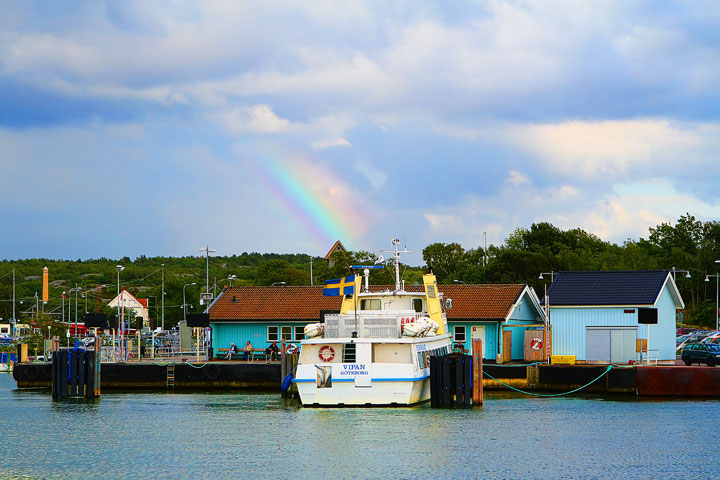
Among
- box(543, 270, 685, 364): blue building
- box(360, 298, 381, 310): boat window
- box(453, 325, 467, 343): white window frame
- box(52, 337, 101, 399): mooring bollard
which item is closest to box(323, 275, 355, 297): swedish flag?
box(360, 298, 381, 310): boat window

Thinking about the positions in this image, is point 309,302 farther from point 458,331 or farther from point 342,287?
point 342,287

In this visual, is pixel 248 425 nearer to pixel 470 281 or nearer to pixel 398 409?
pixel 398 409

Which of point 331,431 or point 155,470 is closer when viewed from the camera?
point 155,470

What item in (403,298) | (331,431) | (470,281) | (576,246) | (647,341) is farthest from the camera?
(576,246)

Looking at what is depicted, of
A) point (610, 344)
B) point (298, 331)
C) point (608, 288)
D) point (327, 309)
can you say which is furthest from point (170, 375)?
point (608, 288)

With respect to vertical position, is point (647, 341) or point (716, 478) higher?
point (647, 341)

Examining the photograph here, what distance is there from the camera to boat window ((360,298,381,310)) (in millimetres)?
49281

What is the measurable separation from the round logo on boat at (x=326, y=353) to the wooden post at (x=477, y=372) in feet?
20.5

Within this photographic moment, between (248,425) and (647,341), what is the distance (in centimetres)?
2555

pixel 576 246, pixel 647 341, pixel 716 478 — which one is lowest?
pixel 716 478

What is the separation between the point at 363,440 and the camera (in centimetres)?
3538

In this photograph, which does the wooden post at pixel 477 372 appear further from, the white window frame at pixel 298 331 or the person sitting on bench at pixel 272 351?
the white window frame at pixel 298 331

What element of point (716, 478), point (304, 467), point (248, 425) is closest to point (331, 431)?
point (248, 425)

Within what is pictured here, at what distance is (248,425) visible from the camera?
3997cm
